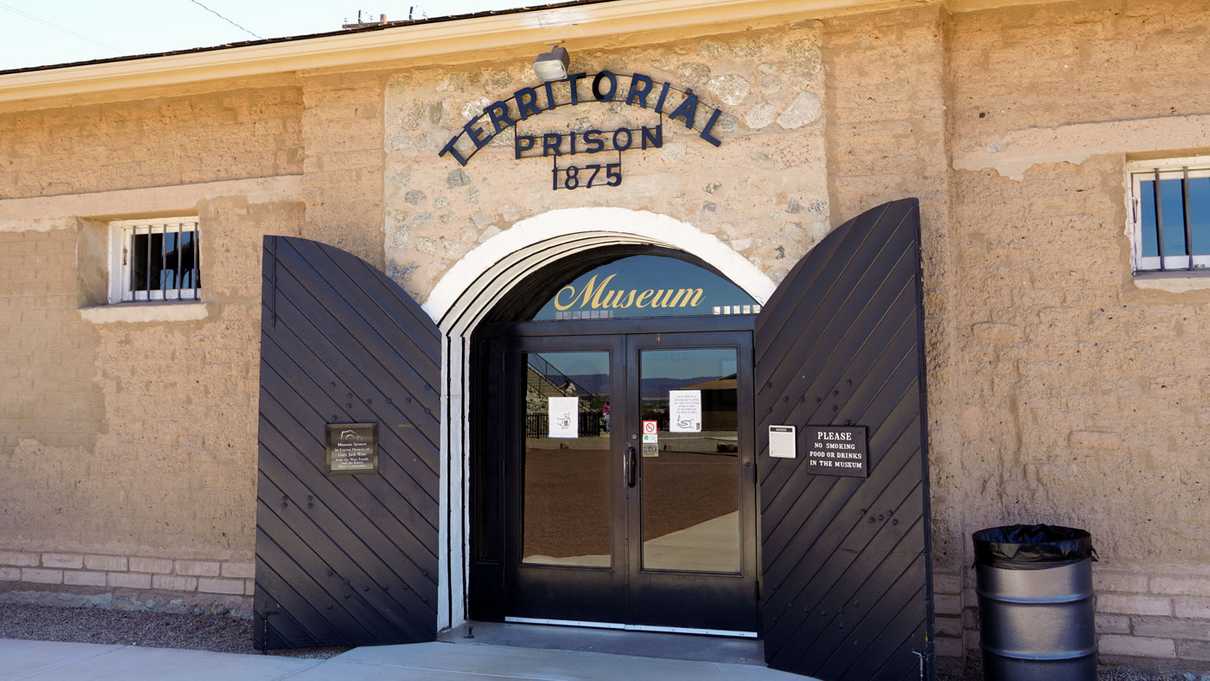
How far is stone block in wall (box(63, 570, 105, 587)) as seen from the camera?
7734 millimetres

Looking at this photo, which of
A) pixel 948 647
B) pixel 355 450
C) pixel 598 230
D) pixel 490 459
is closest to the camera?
pixel 948 647

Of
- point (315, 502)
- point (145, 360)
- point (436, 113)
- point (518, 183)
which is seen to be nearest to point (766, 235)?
point (518, 183)

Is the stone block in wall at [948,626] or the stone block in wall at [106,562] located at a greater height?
the stone block in wall at [106,562]

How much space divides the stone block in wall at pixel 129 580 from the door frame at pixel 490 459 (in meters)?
2.67

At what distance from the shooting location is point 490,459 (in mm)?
7133

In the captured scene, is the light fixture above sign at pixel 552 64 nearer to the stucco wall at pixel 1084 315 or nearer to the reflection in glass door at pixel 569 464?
the reflection in glass door at pixel 569 464

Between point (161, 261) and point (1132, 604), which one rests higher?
point (161, 261)

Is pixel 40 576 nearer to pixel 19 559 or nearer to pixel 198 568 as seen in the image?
pixel 19 559

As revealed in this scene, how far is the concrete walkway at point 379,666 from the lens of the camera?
18.6 ft

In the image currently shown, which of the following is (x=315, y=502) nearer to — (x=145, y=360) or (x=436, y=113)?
(x=145, y=360)

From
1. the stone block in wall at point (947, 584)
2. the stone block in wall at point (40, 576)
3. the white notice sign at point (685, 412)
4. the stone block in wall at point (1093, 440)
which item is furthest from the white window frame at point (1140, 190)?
the stone block in wall at point (40, 576)

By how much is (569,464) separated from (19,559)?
15.3 feet

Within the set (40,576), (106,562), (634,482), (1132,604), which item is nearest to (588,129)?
(634,482)

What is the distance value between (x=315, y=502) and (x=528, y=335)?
1.87 meters
